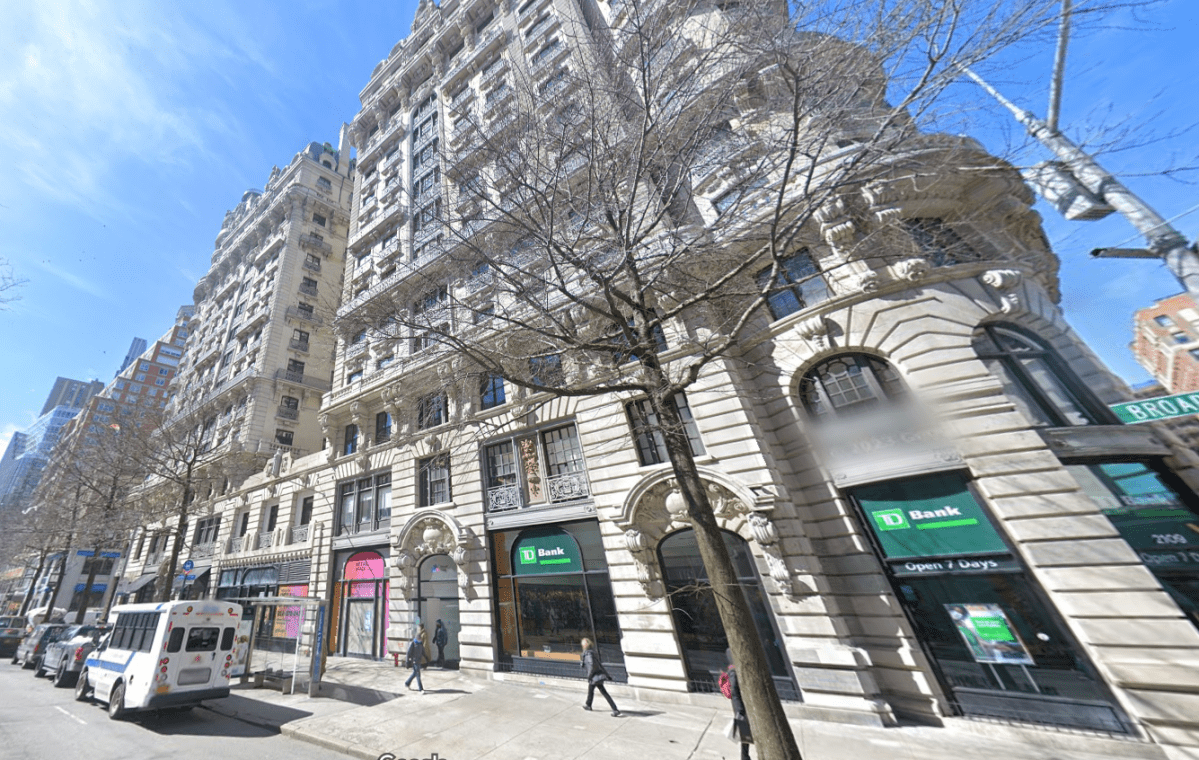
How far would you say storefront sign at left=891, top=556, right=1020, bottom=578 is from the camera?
7.82 meters

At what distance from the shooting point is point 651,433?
12.1 metres

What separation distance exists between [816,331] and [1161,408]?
5456 mm

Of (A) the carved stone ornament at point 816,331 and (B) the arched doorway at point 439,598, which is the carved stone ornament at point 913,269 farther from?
(B) the arched doorway at point 439,598

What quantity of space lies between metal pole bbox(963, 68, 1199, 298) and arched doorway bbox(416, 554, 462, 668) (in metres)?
17.2

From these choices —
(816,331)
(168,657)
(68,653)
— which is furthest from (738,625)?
(68,653)

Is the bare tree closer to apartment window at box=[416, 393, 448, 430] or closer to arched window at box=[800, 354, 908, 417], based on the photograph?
arched window at box=[800, 354, 908, 417]

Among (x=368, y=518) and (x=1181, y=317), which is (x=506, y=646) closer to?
(x=368, y=518)

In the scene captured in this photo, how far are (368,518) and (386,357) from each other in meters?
7.05

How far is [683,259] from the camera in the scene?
811 cm

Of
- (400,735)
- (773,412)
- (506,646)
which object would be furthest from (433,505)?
(773,412)

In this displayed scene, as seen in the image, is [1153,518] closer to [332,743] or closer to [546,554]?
[546,554]

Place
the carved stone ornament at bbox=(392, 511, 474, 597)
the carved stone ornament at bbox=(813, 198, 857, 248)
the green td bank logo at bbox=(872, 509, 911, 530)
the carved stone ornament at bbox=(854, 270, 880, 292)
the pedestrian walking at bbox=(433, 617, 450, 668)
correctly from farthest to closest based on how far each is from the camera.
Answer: the pedestrian walking at bbox=(433, 617, 450, 668) < the carved stone ornament at bbox=(392, 511, 474, 597) < the carved stone ornament at bbox=(813, 198, 857, 248) < the carved stone ornament at bbox=(854, 270, 880, 292) < the green td bank logo at bbox=(872, 509, 911, 530)

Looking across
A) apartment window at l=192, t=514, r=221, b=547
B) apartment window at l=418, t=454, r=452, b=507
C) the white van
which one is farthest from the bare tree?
apartment window at l=192, t=514, r=221, b=547

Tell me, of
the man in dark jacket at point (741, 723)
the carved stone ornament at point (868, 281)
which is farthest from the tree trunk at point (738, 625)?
the carved stone ornament at point (868, 281)
